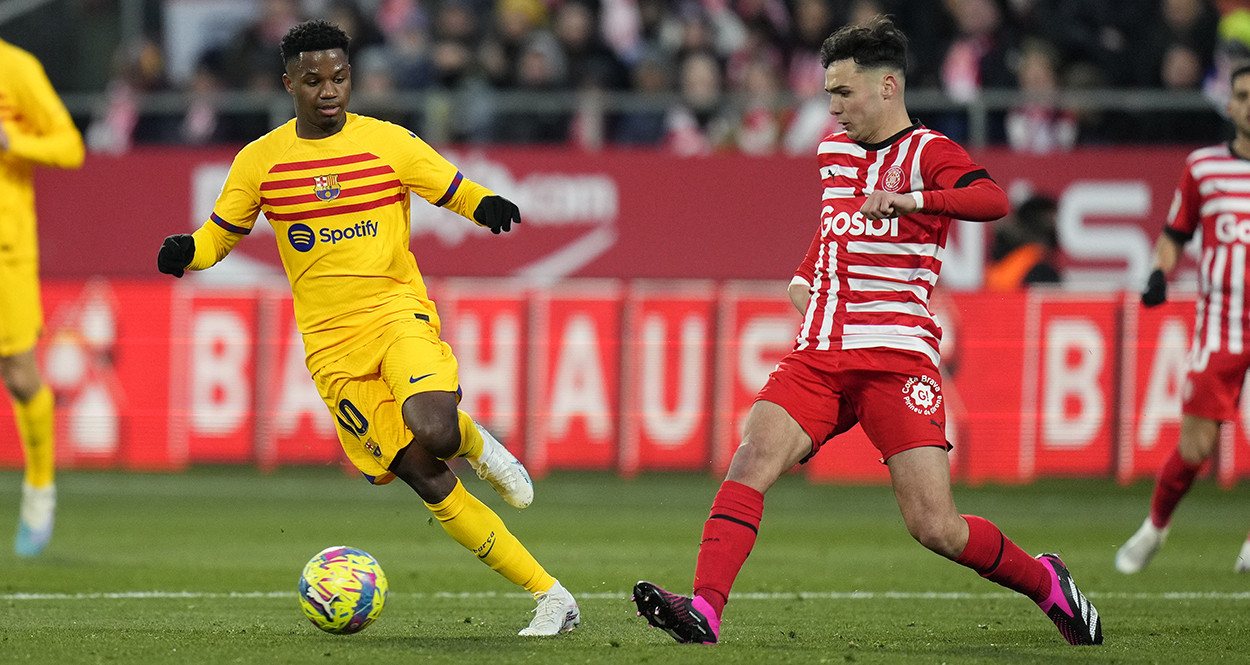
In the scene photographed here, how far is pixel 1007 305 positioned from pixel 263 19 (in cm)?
786

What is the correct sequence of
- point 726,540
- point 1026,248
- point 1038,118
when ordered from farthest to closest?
1. point 1038,118
2. point 1026,248
3. point 726,540

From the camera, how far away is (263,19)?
17156mm

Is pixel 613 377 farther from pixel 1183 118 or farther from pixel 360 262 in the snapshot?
pixel 360 262

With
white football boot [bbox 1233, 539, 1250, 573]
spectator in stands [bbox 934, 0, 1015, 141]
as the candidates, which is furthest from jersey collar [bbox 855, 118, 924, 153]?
spectator in stands [bbox 934, 0, 1015, 141]

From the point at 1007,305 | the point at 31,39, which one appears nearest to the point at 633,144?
the point at 1007,305

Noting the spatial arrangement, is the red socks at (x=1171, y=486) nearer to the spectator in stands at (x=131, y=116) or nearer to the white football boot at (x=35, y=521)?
the white football boot at (x=35, y=521)

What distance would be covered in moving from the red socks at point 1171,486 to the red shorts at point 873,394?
127 inches

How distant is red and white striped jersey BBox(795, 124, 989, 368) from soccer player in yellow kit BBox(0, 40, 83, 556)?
486cm

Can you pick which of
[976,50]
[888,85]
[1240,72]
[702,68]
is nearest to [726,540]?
[888,85]

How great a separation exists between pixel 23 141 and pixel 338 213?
3.46 meters

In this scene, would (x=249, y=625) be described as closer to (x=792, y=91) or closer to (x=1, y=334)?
(x=1, y=334)

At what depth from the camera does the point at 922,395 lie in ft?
20.0

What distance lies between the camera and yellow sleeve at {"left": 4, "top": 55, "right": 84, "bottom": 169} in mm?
9273

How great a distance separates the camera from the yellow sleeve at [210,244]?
21.3 feet
